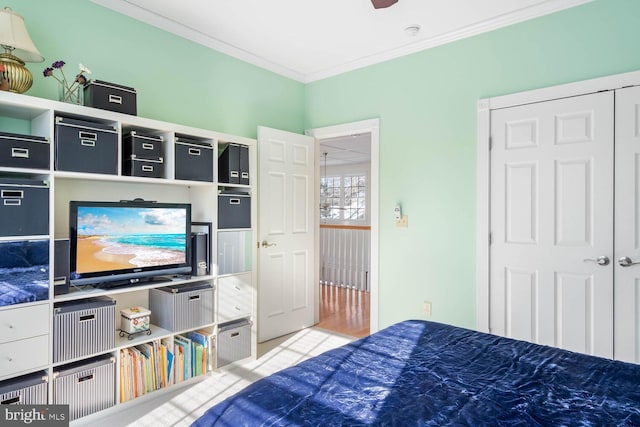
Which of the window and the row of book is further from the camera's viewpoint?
the window

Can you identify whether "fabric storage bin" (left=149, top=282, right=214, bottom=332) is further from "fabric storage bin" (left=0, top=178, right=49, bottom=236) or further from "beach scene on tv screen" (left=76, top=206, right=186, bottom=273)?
"fabric storage bin" (left=0, top=178, right=49, bottom=236)

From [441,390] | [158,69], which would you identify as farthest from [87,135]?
[441,390]

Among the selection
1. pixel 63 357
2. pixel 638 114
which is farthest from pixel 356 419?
pixel 638 114

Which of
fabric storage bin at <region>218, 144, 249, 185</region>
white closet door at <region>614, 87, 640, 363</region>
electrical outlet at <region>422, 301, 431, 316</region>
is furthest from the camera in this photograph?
electrical outlet at <region>422, 301, 431, 316</region>

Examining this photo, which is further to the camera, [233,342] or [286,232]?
[286,232]

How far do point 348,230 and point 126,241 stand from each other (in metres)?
4.46

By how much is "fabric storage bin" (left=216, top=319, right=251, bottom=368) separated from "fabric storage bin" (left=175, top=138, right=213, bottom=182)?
1.21m

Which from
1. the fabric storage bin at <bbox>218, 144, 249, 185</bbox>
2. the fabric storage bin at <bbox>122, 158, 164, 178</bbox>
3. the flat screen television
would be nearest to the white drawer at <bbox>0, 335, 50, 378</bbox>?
the flat screen television

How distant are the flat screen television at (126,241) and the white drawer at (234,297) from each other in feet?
1.06

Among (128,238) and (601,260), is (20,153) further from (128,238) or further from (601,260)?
(601,260)

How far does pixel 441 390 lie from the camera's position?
57.4 inches

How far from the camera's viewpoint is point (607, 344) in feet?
8.70

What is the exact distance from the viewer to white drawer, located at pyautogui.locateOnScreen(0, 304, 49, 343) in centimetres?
204

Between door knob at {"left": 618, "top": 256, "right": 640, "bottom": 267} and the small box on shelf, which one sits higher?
door knob at {"left": 618, "top": 256, "right": 640, "bottom": 267}
